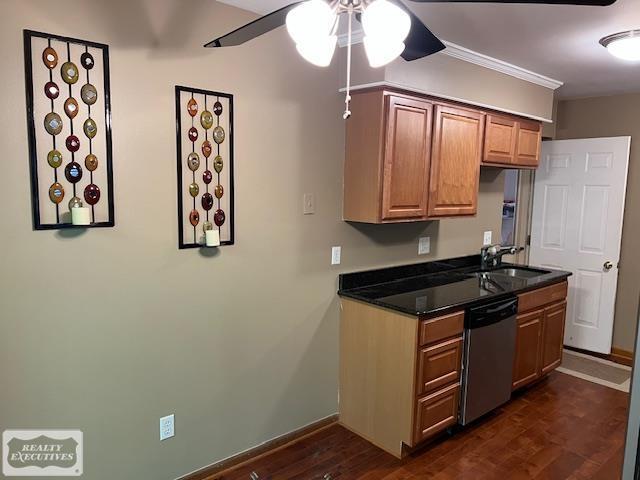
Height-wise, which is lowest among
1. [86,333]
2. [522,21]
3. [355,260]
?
[86,333]

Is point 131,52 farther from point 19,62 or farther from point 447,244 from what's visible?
point 447,244

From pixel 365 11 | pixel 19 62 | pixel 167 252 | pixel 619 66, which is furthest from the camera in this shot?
pixel 619 66

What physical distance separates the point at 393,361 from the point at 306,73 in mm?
1682

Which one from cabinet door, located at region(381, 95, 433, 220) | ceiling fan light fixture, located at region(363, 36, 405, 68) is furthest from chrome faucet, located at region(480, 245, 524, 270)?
ceiling fan light fixture, located at region(363, 36, 405, 68)

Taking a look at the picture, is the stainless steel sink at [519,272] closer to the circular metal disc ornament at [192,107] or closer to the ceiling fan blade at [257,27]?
the circular metal disc ornament at [192,107]

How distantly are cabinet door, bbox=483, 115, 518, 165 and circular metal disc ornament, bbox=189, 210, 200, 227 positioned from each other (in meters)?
2.03

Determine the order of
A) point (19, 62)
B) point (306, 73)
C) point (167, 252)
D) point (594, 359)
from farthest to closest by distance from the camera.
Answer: point (594, 359), point (306, 73), point (167, 252), point (19, 62)

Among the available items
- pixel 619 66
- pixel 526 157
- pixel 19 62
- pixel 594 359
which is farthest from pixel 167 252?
pixel 594 359

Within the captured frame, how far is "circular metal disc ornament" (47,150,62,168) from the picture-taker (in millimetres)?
1818

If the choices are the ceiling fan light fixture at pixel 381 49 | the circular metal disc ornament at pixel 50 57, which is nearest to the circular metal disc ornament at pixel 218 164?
the circular metal disc ornament at pixel 50 57

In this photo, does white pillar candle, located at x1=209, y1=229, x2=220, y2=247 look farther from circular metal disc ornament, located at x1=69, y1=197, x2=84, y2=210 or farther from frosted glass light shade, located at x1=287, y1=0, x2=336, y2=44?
frosted glass light shade, located at x1=287, y1=0, x2=336, y2=44

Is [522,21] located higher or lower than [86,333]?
higher

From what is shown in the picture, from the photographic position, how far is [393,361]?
8.77 feet

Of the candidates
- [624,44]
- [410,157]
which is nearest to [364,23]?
[410,157]
